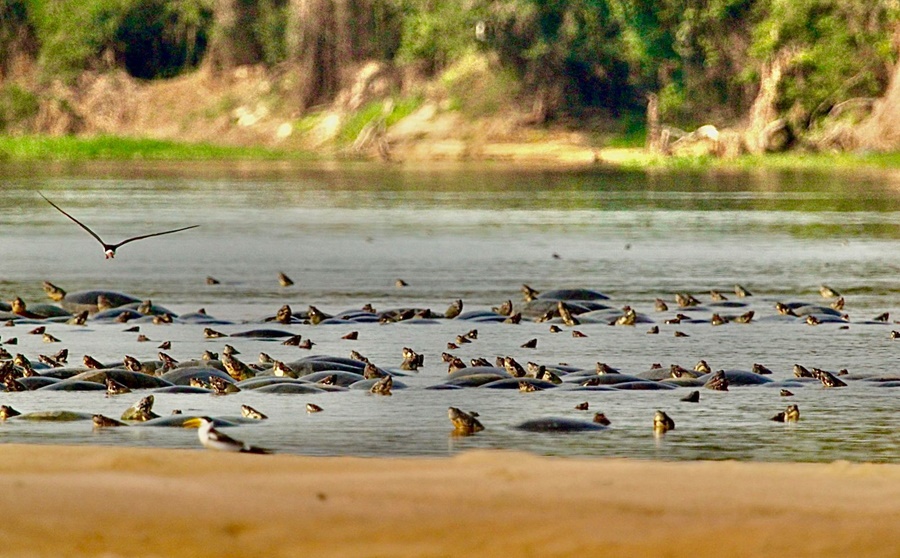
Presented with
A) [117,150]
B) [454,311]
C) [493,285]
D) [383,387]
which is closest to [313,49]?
[117,150]

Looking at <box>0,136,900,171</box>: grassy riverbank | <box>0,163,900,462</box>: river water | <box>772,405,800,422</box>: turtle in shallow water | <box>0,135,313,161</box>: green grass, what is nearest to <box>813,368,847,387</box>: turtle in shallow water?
<box>0,163,900,462</box>: river water

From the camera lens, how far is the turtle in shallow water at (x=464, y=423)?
35.1 ft

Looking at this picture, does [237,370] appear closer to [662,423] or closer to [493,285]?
[662,423]

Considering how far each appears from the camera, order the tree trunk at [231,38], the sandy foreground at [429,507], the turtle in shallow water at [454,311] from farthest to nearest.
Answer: the tree trunk at [231,38] < the turtle in shallow water at [454,311] < the sandy foreground at [429,507]

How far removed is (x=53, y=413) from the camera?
11.0m

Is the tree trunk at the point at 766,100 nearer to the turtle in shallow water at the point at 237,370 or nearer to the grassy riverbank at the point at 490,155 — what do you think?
the grassy riverbank at the point at 490,155

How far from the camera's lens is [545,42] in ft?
206

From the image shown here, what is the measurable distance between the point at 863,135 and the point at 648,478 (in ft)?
158

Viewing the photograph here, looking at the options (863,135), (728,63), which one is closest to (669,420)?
(863,135)

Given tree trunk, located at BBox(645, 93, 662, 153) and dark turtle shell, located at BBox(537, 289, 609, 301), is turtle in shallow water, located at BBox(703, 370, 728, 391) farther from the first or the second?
tree trunk, located at BBox(645, 93, 662, 153)

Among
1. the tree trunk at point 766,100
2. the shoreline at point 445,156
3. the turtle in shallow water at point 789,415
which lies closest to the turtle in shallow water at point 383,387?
the turtle in shallow water at point 789,415

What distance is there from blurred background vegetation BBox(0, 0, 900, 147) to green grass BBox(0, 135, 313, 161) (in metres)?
3.44

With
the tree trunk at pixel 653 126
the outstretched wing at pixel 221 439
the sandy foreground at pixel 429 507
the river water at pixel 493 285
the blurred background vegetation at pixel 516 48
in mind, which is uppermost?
the blurred background vegetation at pixel 516 48

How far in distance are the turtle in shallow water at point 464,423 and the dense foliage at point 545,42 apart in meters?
45.1
